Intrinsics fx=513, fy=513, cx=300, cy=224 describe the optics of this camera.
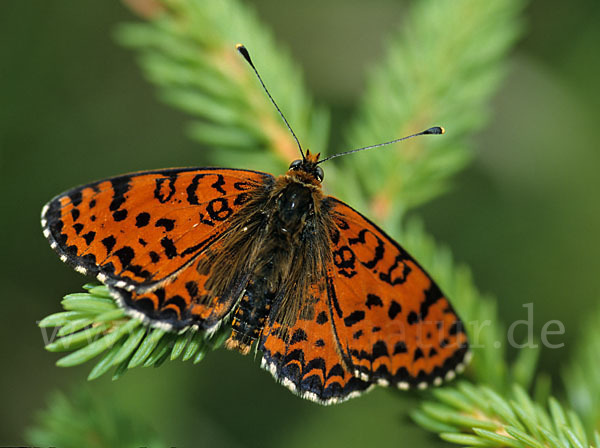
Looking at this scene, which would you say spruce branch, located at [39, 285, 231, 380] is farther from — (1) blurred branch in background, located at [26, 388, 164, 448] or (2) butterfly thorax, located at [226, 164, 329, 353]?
(1) blurred branch in background, located at [26, 388, 164, 448]

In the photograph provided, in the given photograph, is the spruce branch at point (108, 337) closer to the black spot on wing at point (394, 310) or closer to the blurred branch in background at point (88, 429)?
the blurred branch in background at point (88, 429)

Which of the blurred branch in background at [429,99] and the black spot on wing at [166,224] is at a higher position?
the blurred branch in background at [429,99]

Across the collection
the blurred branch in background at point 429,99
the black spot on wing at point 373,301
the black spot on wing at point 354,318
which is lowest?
the black spot on wing at point 354,318

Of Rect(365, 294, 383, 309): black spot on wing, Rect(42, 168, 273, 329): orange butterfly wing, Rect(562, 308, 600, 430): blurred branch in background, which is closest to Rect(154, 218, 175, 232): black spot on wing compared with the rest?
Rect(42, 168, 273, 329): orange butterfly wing

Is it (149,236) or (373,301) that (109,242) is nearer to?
(149,236)

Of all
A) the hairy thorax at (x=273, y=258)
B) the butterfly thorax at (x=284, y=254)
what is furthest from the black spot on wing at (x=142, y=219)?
the butterfly thorax at (x=284, y=254)
